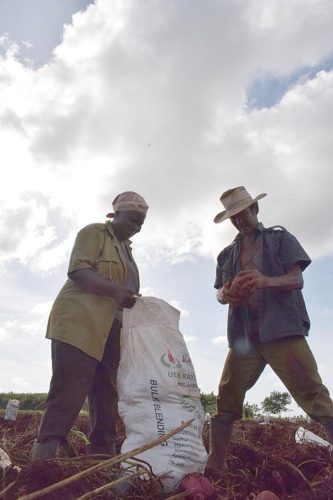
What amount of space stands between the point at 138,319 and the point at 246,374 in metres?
0.93

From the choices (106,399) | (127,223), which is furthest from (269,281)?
(106,399)

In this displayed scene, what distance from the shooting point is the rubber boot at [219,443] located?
124 inches

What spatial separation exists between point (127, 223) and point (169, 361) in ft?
3.00

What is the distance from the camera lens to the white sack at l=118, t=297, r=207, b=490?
2.37 metres

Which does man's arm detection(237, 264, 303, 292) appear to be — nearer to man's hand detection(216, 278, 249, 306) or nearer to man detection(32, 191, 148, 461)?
man's hand detection(216, 278, 249, 306)

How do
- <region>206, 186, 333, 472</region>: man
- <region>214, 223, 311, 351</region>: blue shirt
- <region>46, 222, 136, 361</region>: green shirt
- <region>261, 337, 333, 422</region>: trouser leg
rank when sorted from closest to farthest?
1. <region>46, 222, 136, 361</region>: green shirt
2. <region>261, 337, 333, 422</region>: trouser leg
3. <region>206, 186, 333, 472</region>: man
4. <region>214, 223, 311, 351</region>: blue shirt

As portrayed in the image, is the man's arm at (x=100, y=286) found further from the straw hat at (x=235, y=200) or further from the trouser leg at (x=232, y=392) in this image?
the straw hat at (x=235, y=200)

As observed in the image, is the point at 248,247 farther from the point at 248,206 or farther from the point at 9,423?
the point at 9,423

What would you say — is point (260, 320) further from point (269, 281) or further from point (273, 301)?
point (269, 281)

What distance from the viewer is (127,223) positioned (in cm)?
308

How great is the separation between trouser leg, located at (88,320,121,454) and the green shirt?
0.20 metres

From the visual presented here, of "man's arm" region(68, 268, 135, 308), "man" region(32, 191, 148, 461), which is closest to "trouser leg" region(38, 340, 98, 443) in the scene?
"man" region(32, 191, 148, 461)

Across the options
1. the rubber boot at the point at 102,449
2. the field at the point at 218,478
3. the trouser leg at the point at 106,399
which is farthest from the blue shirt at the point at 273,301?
the rubber boot at the point at 102,449

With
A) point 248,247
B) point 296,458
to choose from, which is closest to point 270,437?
point 296,458
